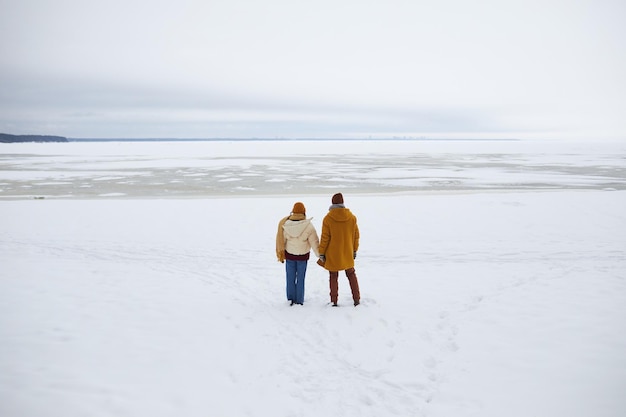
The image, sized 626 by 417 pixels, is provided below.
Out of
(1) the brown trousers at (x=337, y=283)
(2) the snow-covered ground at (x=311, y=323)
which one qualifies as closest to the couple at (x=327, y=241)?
(1) the brown trousers at (x=337, y=283)

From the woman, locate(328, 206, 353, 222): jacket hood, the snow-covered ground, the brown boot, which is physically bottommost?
the snow-covered ground

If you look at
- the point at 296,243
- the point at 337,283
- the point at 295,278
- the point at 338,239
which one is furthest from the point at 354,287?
the point at 296,243

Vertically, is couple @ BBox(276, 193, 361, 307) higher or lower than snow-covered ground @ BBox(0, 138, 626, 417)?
higher

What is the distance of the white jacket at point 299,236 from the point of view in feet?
20.9

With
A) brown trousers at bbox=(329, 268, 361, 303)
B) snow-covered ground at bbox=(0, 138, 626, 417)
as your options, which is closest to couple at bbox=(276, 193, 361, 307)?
brown trousers at bbox=(329, 268, 361, 303)

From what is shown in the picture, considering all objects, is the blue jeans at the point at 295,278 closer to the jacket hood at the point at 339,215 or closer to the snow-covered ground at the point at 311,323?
the snow-covered ground at the point at 311,323

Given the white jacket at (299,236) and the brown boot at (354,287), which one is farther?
the brown boot at (354,287)

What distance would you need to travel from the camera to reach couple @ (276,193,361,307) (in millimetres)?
6340

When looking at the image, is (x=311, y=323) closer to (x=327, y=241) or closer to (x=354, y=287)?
(x=354, y=287)

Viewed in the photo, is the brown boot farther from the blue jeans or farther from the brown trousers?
the blue jeans

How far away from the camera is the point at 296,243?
649cm

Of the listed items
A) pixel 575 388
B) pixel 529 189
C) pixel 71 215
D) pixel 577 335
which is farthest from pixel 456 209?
pixel 71 215

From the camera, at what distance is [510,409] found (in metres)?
4.15

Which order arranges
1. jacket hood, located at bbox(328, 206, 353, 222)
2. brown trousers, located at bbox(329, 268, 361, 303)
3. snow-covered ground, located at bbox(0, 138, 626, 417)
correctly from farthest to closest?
brown trousers, located at bbox(329, 268, 361, 303)
jacket hood, located at bbox(328, 206, 353, 222)
snow-covered ground, located at bbox(0, 138, 626, 417)
